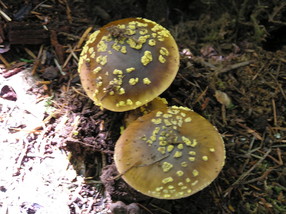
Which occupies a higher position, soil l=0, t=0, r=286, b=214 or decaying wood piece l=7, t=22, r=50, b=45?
decaying wood piece l=7, t=22, r=50, b=45

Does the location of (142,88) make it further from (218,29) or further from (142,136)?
(218,29)

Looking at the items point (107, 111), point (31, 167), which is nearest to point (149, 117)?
point (107, 111)

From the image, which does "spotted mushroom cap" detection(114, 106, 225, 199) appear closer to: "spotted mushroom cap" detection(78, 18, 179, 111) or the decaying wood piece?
"spotted mushroom cap" detection(78, 18, 179, 111)

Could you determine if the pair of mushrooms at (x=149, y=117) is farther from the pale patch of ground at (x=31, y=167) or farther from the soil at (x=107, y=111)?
the pale patch of ground at (x=31, y=167)

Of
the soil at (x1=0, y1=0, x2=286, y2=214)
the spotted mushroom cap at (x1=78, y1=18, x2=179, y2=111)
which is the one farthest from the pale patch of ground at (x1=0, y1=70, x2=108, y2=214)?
the spotted mushroom cap at (x1=78, y1=18, x2=179, y2=111)

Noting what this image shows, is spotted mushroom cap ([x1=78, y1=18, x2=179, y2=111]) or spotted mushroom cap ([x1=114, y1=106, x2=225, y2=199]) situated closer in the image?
spotted mushroom cap ([x1=114, y1=106, x2=225, y2=199])

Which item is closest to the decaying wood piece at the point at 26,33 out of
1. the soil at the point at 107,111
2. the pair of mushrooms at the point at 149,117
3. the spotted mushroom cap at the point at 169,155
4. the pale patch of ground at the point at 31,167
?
the soil at the point at 107,111

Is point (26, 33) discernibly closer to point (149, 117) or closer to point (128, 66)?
point (128, 66)
